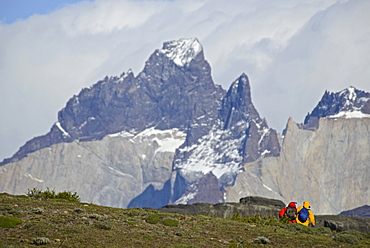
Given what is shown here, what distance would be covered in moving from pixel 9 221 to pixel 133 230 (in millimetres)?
7707

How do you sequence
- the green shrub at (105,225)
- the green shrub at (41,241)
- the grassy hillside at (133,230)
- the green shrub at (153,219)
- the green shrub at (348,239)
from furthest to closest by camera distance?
the green shrub at (153,219), the green shrub at (348,239), the green shrub at (105,225), the grassy hillside at (133,230), the green shrub at (41,241)

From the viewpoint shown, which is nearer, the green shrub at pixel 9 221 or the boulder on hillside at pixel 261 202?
the green shrub at pixel 9 221

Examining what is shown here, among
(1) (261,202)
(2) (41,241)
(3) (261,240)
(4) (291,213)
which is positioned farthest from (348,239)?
(2) (41,241)

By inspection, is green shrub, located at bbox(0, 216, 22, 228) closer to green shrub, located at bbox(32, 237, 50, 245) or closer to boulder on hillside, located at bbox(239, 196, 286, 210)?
green shrub, located at bbox(32, 237, 50, 245)

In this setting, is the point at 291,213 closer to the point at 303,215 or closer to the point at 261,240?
the point at 303,215

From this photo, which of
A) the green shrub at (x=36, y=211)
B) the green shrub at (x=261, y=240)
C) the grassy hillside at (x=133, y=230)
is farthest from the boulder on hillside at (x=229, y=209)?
the green shrub at (x=261, y=240)

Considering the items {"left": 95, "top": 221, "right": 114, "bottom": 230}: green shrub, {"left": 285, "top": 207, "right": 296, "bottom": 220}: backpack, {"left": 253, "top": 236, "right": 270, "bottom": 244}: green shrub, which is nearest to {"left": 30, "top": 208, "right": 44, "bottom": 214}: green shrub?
{"left": 95, "top": 221, "right": 114, "bottom": 230}: green shrub

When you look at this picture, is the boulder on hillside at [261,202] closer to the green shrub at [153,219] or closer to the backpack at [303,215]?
the backpack at [303,215]

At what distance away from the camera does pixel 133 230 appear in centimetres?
4266

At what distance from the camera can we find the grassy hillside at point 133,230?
3903 cm

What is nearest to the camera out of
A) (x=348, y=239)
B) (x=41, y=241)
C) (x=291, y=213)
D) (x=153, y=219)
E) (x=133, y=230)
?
(x=41, y=241)

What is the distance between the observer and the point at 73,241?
38.2 meters

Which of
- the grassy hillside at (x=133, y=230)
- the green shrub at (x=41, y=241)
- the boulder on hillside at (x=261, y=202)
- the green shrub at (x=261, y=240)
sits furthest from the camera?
the boulder on hillside at (x=261, y=202)

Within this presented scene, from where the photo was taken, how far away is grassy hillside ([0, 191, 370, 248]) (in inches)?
1537
